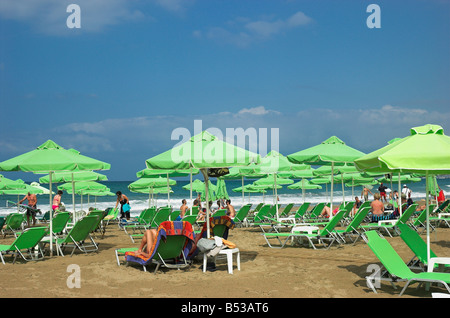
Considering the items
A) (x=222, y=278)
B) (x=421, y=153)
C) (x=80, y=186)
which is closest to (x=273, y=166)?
(x=222, y=278)

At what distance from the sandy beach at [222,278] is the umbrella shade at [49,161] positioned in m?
1.65

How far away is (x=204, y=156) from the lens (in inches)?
285

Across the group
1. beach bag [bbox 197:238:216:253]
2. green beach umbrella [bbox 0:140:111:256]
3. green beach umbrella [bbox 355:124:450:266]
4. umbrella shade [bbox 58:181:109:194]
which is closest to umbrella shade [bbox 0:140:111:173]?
green beach umbrella [bbox 0:140:111:256]

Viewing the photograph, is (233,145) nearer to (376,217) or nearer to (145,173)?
(376,217)

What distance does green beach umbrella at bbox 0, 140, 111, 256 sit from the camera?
837 cm

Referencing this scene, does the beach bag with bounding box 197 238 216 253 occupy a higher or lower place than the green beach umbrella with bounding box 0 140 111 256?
lower

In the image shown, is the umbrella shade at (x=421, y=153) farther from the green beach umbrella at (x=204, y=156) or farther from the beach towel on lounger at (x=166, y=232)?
the beach towel on lounger at (x=166, y=232)

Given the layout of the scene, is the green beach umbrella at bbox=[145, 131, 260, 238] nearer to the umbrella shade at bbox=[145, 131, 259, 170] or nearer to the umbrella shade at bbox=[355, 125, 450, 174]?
the umbrella shade at bbox=[145, 131, 259, 170]

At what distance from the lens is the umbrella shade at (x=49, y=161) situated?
329 inches

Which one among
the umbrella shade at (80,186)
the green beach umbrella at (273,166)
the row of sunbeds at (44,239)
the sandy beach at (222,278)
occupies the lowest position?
the sandy beach at (222,278)

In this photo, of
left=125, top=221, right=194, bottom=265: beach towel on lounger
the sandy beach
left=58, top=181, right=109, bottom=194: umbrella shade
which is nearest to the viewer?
the sandy beach

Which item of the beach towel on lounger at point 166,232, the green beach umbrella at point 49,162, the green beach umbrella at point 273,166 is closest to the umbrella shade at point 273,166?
the green beach umbrella at point 273,166

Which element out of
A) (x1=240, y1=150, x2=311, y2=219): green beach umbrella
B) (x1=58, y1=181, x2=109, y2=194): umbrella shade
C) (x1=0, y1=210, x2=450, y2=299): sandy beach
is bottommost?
(x1=0, y1=210, x2=450, y2=299): sandy beach
